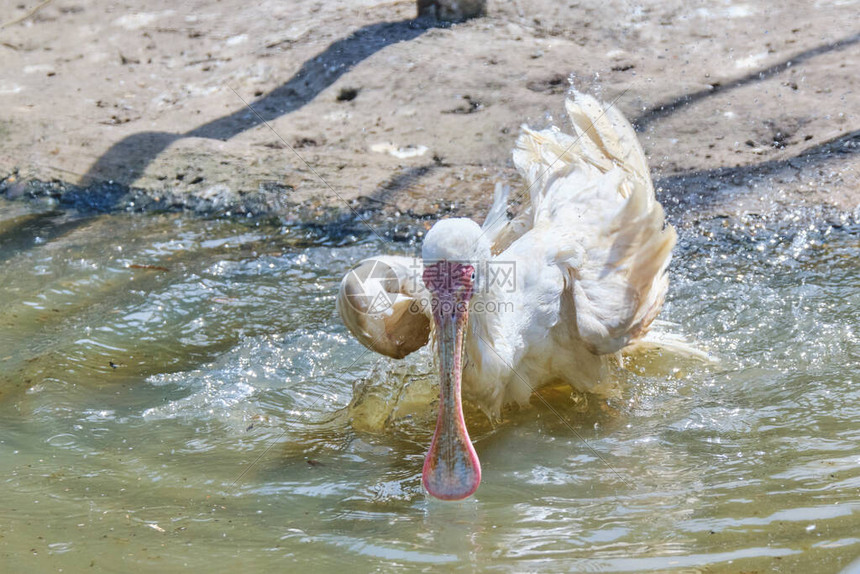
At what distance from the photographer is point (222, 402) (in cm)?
428

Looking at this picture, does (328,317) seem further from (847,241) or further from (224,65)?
(224,65)

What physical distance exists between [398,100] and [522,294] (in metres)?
3.99

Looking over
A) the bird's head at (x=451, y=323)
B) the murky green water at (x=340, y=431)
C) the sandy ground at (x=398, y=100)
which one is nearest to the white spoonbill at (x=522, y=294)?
the bird's head at (x=451, y=323)

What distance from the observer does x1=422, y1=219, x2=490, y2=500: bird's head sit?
3436 mm

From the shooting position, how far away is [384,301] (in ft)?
13.0

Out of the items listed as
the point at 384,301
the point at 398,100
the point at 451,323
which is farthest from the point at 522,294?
the point at 398,100

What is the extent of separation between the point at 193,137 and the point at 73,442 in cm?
391

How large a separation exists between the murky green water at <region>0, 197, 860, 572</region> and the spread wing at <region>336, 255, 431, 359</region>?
0.47m

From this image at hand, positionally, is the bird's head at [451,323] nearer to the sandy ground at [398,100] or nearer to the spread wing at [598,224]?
the spread wing at [598,224]

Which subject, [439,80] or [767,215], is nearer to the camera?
[767,215]

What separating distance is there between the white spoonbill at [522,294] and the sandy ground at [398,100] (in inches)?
69.1

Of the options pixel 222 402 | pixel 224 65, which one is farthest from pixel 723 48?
pixel 222 402

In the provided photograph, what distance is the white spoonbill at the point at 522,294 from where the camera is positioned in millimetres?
3596

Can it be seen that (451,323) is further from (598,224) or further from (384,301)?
(598,224)
